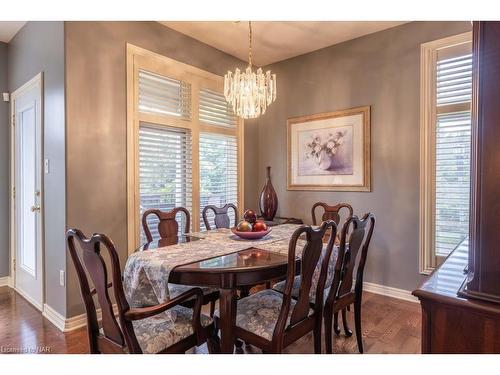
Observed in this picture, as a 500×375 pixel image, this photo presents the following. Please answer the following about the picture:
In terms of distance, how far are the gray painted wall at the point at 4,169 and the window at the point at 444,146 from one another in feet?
14.7

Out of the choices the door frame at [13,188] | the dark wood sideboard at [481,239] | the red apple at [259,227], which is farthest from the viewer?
the door frame at [13,188]

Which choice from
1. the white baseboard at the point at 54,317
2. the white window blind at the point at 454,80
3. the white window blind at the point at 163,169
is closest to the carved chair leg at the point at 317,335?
the white window blind at the point at 163,169

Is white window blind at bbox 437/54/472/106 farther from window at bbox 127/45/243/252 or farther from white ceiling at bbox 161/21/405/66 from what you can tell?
window at bbox 127/45/243/252

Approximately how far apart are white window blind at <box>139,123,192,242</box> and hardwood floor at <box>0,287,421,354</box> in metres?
1.05

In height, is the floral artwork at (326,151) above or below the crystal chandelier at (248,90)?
below

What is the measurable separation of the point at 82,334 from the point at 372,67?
372 centimetres

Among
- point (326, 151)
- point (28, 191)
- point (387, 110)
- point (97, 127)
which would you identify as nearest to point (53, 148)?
point (97, 127)

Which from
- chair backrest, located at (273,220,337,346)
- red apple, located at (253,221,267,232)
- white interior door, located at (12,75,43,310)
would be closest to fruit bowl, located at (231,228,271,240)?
red apple, located at (253,221,267,232)

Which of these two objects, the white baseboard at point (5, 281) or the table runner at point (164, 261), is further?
the white baseboard at point (5, 281)

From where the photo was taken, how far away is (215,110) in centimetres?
377

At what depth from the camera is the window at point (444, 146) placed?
9.24ft

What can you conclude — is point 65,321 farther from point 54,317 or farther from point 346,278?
point 346,278

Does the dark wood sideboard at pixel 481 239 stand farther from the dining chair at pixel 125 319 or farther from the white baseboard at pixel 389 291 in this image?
the white baseboard at pixel 389 291

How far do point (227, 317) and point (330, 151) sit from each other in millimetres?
2501
